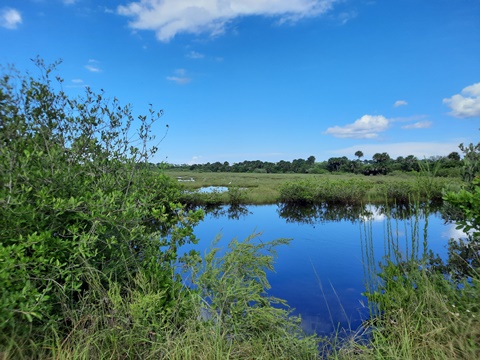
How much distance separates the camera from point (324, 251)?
960 cm

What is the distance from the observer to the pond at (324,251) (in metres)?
5.57

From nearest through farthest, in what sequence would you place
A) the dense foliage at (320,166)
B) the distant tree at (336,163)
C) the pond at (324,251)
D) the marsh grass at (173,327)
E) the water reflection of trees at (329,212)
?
the marsh grass at (173,327)
the pond at (324,251)
the water reflection of trees at (329,212)
the dense foliage at (320,166)
the distant tree at (336,163)

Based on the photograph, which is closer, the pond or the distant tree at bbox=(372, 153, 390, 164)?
the pond

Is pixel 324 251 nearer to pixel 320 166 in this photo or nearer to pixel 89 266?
pixel 89 266

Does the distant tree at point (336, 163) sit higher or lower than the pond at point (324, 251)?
higher

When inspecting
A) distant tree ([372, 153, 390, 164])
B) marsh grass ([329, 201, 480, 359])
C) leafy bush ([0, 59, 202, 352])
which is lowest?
marsh grass ([329, 201, 480, 359])

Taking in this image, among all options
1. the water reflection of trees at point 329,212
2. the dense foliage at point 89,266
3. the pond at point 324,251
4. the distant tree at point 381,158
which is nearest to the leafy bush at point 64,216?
the dense foliage at point 89,266

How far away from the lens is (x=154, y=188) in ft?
15.5

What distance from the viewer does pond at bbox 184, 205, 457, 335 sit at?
557 centimetres

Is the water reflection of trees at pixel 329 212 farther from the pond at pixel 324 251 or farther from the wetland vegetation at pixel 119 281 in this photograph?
the wetland vegetation at pixel 119 281

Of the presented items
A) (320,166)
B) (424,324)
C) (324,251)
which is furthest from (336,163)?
(424,324)

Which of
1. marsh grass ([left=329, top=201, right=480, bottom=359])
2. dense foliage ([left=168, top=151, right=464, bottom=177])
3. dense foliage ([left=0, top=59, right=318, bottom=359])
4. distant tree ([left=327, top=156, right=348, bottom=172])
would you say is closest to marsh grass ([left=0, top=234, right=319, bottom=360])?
dense foliage ([left=0, top=59, right=318, bottom=359])

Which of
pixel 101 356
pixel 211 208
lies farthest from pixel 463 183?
pixel 211 208

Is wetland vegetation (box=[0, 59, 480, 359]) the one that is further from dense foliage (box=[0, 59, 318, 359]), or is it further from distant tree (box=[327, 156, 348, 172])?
distant tree (box=[327, 156, 348, 172])
